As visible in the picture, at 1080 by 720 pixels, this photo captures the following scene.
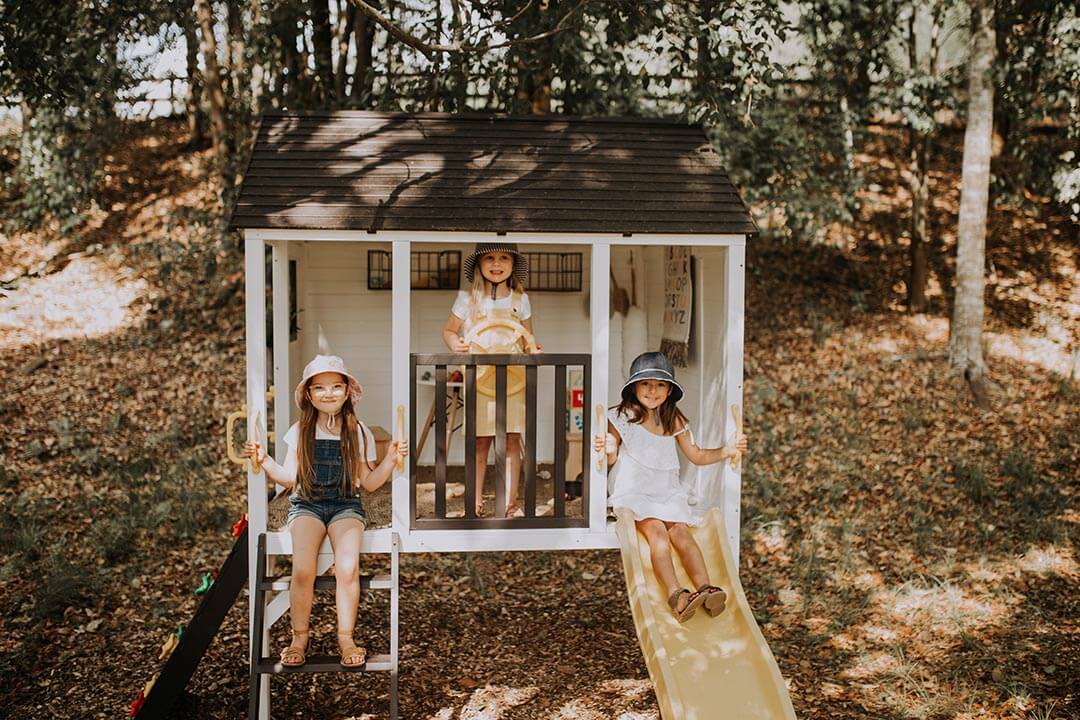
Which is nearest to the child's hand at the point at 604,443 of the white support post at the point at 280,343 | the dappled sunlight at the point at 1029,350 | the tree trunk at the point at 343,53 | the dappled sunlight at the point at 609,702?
the dappled sunlight at the point at 609,702

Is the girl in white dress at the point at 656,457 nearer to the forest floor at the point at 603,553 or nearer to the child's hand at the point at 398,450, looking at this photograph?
the child's hand at the point at 398,450

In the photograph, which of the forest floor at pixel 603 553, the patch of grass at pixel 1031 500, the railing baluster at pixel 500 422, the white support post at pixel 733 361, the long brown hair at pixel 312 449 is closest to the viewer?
the long brown hair at pixel 312 449

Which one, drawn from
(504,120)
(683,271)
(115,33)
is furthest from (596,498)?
(115,33)

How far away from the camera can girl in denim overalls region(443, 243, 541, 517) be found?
218 inches

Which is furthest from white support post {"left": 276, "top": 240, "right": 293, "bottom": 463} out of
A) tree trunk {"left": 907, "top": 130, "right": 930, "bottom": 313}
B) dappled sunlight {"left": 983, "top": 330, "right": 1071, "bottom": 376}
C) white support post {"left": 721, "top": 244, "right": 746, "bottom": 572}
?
tree trunk {"left": 907, "top": 130, "right": 930, "bottom": 313}

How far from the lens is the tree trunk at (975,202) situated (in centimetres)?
971

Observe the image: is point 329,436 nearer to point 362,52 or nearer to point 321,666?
point 321,666

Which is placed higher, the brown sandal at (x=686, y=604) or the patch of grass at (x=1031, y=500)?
the brown sandal at (x=686, y=604)

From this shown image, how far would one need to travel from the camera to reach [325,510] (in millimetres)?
5062

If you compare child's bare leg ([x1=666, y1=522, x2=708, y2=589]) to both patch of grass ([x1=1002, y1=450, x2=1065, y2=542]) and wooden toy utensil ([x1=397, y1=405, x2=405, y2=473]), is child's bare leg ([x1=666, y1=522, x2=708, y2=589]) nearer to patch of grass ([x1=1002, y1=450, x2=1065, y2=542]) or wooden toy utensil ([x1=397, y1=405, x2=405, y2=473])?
wooden toy utensil ([x1=397, y1=405, x2=405, y2=473])

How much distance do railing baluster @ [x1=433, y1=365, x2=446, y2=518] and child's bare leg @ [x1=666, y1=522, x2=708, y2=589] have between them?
125 cm

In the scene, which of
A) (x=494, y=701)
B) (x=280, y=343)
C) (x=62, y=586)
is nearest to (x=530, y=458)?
(x=494, y=701)

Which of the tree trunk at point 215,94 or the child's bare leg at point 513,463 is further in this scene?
the tree trunk at point 215,94

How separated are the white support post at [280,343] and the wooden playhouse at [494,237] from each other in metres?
0.01
